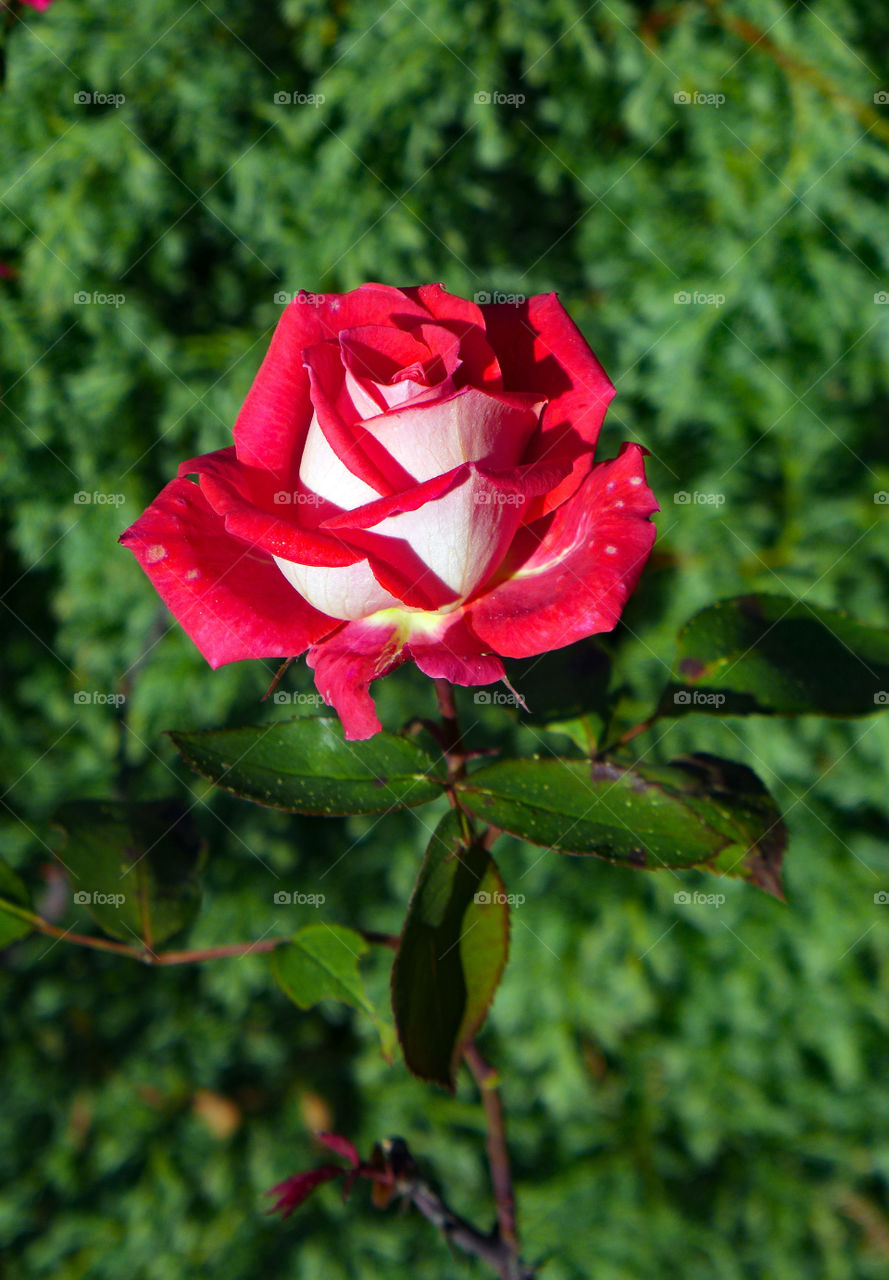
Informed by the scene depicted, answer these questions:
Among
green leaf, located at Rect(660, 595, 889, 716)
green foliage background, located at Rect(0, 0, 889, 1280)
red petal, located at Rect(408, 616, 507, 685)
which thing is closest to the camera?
red petal, located at Rect(408, 616, 507, 685)

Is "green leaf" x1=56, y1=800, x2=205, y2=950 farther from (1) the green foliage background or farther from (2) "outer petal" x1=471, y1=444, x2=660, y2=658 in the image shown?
(1) the green foliage background

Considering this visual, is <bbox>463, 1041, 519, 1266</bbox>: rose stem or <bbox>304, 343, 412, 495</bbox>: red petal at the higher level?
<bbox>304, 343, 412, 495</bbox>: red petal

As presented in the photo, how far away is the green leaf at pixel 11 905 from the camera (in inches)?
27.6

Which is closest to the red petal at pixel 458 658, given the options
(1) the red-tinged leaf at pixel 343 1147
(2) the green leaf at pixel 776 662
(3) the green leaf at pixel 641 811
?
(3) the green leaf at pixel 641 811

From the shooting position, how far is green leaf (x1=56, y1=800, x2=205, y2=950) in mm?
677

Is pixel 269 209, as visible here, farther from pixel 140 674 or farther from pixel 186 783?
pixel 186 783

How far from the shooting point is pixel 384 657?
476mm

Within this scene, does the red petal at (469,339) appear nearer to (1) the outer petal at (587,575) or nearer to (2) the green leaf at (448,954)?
(1) the outer petal at (587,575)

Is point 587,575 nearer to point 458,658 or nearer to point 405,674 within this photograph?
point 458,658

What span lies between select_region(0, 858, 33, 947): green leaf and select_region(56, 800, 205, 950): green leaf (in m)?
0.05

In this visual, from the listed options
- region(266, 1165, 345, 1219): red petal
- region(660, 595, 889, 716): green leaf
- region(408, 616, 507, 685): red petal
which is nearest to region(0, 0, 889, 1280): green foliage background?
region(660, 595, 889, 716): green leaf

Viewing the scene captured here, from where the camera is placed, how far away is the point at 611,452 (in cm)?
155

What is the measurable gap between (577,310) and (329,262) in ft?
1.44

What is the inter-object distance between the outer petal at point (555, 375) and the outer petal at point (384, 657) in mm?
91
